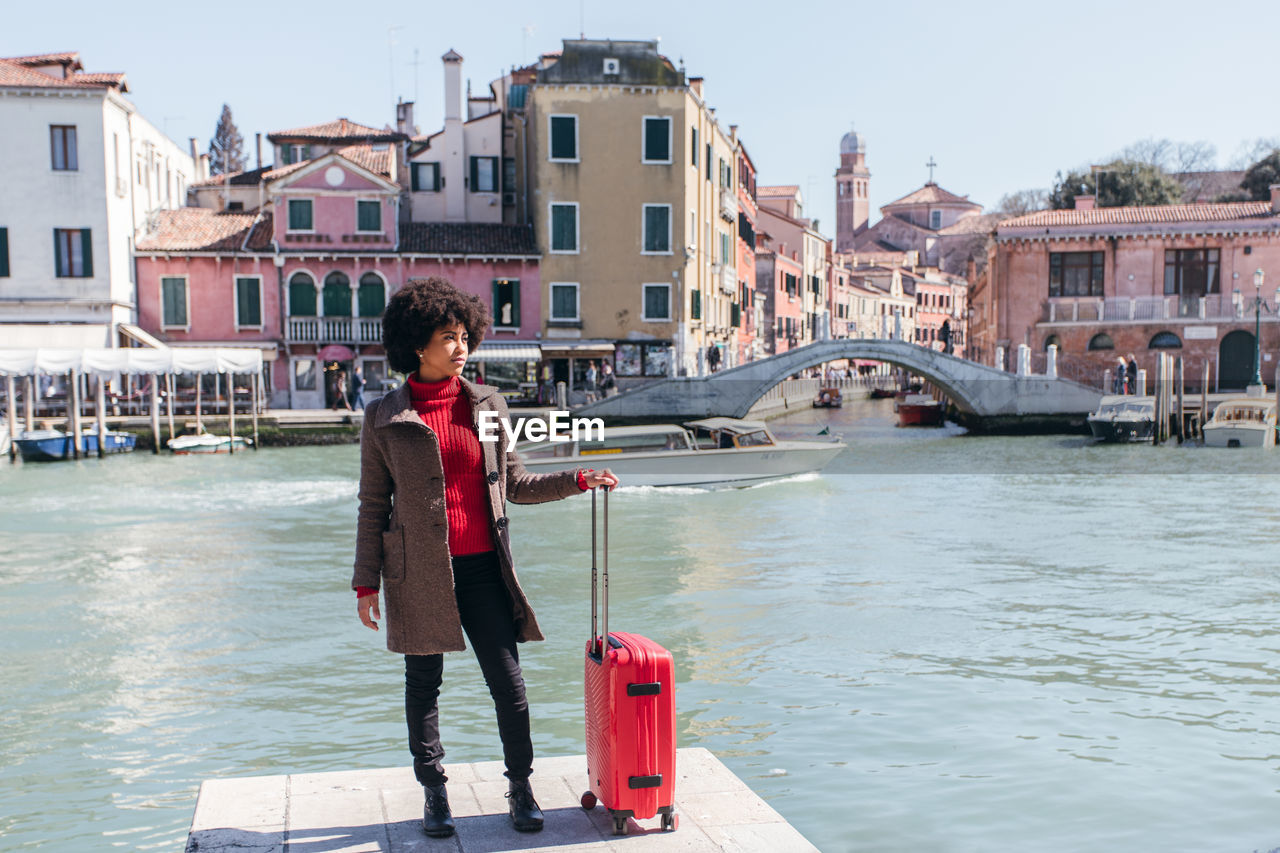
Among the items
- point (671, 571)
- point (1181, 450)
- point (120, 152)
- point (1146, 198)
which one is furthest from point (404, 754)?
point (1146, 198)

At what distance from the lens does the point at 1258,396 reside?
1193 inches

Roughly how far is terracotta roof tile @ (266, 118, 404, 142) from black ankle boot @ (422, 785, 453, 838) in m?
32.8

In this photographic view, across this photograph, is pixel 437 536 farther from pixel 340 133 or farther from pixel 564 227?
pixel 340 133

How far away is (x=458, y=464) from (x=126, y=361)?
24147mm

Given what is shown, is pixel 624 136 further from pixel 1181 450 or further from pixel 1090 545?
pixel 1090 545

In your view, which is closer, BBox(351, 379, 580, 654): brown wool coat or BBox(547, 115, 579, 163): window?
BBox(351, 379, 580, 654): brown wool coat

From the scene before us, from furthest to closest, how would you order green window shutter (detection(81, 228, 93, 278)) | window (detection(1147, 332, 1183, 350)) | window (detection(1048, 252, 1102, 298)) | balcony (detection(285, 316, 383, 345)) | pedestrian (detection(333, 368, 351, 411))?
1. window (detection(1048, 252, 1102, 298))
2. window (detection(1147, 332, 1183, 350))
3. balcony (detection(285, 316, 383, 345))
4. pedestrian (detection(333, 368, 351, 411))
5. green window shutter (detection(81, 228, 93, 278))

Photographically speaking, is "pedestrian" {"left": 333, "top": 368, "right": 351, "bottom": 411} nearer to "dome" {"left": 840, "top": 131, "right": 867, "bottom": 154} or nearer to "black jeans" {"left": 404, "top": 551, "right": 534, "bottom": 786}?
"black jeans" {"left": 404, "top": 551, "right": 534, "bottom": 786}

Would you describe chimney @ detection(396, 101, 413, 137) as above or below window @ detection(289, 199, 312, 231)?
above

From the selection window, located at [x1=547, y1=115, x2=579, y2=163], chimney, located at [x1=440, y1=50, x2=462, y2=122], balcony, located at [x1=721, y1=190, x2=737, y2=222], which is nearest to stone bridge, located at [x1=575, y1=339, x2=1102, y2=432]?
window, located at [x1=547, y1=115, x2=579, y2=163]

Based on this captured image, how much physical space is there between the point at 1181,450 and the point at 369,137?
22595 millimetres

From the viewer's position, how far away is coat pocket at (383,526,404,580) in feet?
12.3

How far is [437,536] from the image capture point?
148 inches

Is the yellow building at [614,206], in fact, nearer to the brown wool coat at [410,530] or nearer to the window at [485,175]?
the window at [485,175]
